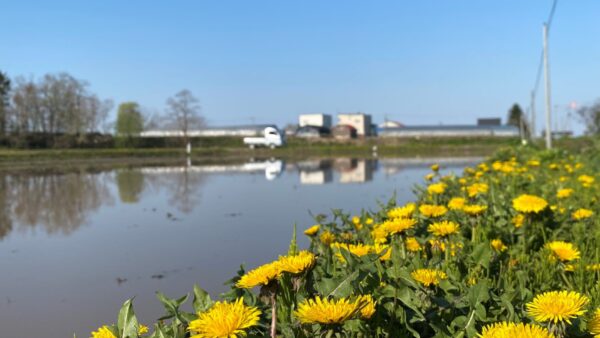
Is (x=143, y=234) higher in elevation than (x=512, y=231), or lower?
lower

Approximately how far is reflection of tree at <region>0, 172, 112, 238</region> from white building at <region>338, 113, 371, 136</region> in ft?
250

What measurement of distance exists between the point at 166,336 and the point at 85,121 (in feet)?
148

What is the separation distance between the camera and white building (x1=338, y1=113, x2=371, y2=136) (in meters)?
86.6

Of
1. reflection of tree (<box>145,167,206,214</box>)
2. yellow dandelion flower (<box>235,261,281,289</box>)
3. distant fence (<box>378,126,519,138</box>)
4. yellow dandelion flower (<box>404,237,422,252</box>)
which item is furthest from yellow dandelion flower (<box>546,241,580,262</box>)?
distant fence (<box>378,126,519,138</box>)

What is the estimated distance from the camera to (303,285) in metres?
1.23

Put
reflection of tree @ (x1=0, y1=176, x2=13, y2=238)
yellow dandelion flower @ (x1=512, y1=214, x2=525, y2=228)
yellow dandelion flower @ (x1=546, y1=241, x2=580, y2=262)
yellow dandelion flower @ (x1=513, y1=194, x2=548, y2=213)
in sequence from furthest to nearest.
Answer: reflection of tree @ (x1=0, y1=176, x2=13, y2=238) → yellow dandelion flower @ (x1=512, y1=214, x2=525, y2=228) → yellow dandelion flower @ (x1=513, y1=194, x2=548, y2=213) → yellow dandelion flower @ (x1=546, y1=241, x2=580, y2=262)

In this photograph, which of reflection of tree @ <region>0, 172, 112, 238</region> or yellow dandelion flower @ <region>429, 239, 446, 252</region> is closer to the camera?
yellow dandelion flower @ <region>429, 239, 446, 252</region>

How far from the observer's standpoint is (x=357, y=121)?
8719 centimetres

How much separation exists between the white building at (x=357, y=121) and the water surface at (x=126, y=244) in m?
77.0

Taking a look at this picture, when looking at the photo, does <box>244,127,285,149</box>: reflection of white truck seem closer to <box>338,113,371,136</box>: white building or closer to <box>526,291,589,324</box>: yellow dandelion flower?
<box>338,113,371,136</box>: white building

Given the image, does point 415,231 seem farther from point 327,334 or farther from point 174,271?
point 174,271

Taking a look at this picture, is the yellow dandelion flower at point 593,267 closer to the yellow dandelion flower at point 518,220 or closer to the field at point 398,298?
the field at point 398,298

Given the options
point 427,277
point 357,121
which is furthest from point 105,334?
point 357,121

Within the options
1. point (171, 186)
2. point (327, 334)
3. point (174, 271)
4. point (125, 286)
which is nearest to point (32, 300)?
point (125, 286)
